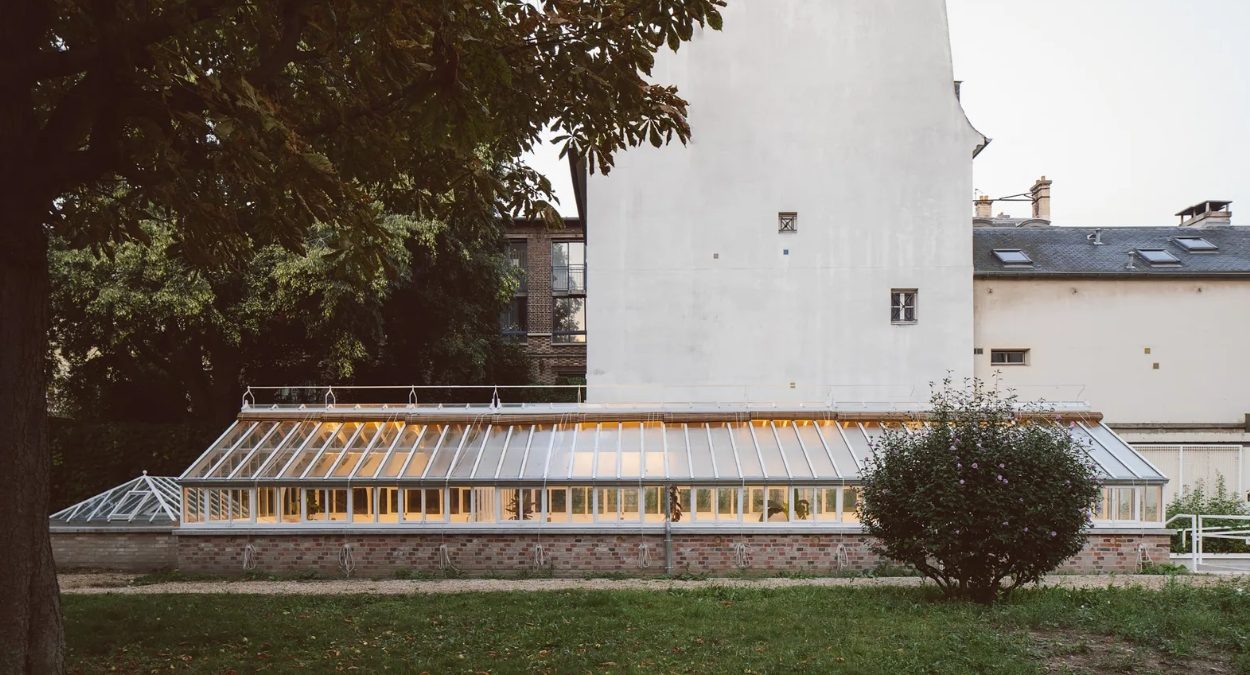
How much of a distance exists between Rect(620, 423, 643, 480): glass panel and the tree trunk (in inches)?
373

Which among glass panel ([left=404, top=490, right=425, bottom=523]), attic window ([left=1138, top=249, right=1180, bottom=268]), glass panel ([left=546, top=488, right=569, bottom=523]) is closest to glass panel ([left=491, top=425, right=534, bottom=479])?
glass panel ([left=546, top=488, right=569, bottom=523])

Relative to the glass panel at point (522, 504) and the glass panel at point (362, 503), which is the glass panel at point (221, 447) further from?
the glass panel at point (522, 504)

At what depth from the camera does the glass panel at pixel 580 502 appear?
47.4ft

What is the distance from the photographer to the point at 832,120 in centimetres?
1883

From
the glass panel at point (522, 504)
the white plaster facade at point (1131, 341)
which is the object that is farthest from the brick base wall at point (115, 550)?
Result: the white plaster facade at point (1131, 341)

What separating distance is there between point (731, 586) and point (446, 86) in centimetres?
870

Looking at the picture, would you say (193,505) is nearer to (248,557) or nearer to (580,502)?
(248,557)

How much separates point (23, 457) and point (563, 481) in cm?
926

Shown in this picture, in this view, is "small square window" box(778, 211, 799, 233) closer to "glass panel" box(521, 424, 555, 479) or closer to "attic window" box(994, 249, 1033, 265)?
"attic window" box(994, 249, 1033, 265)

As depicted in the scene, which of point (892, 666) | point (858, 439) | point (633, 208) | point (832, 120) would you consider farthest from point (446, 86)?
point (832, 120)

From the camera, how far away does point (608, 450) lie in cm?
1532

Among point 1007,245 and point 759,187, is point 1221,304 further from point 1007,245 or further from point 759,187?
point 759,187

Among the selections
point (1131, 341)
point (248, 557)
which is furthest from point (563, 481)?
point (1131, 341)

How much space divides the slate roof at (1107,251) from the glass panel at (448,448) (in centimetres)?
1171
